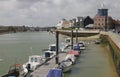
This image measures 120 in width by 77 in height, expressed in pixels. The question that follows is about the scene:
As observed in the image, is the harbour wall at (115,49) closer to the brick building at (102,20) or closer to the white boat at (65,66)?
the white boat at (65,66)

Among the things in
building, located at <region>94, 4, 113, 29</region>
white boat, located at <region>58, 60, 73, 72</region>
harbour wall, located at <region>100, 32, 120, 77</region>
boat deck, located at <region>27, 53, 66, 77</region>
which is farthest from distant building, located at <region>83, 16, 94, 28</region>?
white boat, located at <region>58, 60, 73, 72</region>

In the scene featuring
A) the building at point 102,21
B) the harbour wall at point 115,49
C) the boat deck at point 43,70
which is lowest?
the boat deck at point 43,70

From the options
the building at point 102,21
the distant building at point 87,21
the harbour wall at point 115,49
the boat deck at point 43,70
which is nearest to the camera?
the boat deck at point 43,70

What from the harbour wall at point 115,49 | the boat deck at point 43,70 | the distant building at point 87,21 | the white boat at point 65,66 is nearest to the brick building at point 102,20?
the distant building at point 87,21

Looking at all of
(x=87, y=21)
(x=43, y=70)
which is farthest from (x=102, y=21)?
(x=43, y=70)

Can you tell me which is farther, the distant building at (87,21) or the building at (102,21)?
the distant building at (87,21)

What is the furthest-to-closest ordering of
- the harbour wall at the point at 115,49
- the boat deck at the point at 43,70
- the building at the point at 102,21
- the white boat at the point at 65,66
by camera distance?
the building at the point at 102,21 → the white boat at the point at 65,66 → the harbour wall at the point at 115,49 → the boat deck at the point at 43,70

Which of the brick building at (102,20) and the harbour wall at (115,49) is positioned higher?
the brick building at (102,20)

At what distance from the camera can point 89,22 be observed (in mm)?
192000

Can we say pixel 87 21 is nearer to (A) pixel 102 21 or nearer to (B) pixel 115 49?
(A) pixel 102 21

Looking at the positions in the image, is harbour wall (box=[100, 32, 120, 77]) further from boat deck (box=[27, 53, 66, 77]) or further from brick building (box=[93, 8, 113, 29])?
brick building (box=[93, 8, 113, 29])

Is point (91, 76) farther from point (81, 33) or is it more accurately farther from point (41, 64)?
point (81, 33)

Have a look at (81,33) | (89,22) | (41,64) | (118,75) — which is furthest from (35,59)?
(89,22)

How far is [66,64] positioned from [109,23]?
13485 centimetres
